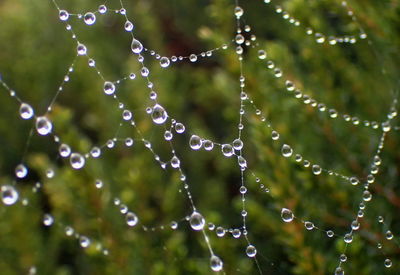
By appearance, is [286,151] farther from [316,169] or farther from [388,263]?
[388,263]

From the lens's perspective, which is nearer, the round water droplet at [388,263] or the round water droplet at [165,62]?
the round water droplet at [388,263]

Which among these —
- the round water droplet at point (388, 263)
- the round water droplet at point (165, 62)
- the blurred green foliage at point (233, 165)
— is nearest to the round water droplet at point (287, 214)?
the blurred green foliage at point (233, 165)

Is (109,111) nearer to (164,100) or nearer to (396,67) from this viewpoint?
(164,100)

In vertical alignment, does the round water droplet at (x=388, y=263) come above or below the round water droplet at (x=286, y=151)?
below

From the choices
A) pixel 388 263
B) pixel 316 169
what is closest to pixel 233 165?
pixel 316 169

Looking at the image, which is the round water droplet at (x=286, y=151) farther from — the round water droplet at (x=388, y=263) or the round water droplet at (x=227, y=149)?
the round water droplet at (x=388, y=263)

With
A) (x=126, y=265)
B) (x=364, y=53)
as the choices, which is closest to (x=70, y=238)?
(x=126, y=265)

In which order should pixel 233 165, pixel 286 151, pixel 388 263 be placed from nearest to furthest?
1. pixel 388 263
2. pixel 286 151
3. pixel 233 165

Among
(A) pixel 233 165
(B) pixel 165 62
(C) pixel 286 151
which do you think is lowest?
(A) pixel 233 165

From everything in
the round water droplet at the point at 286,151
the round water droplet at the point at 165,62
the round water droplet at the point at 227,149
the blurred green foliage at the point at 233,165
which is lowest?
the blurred green foliage at the point at 233,165
